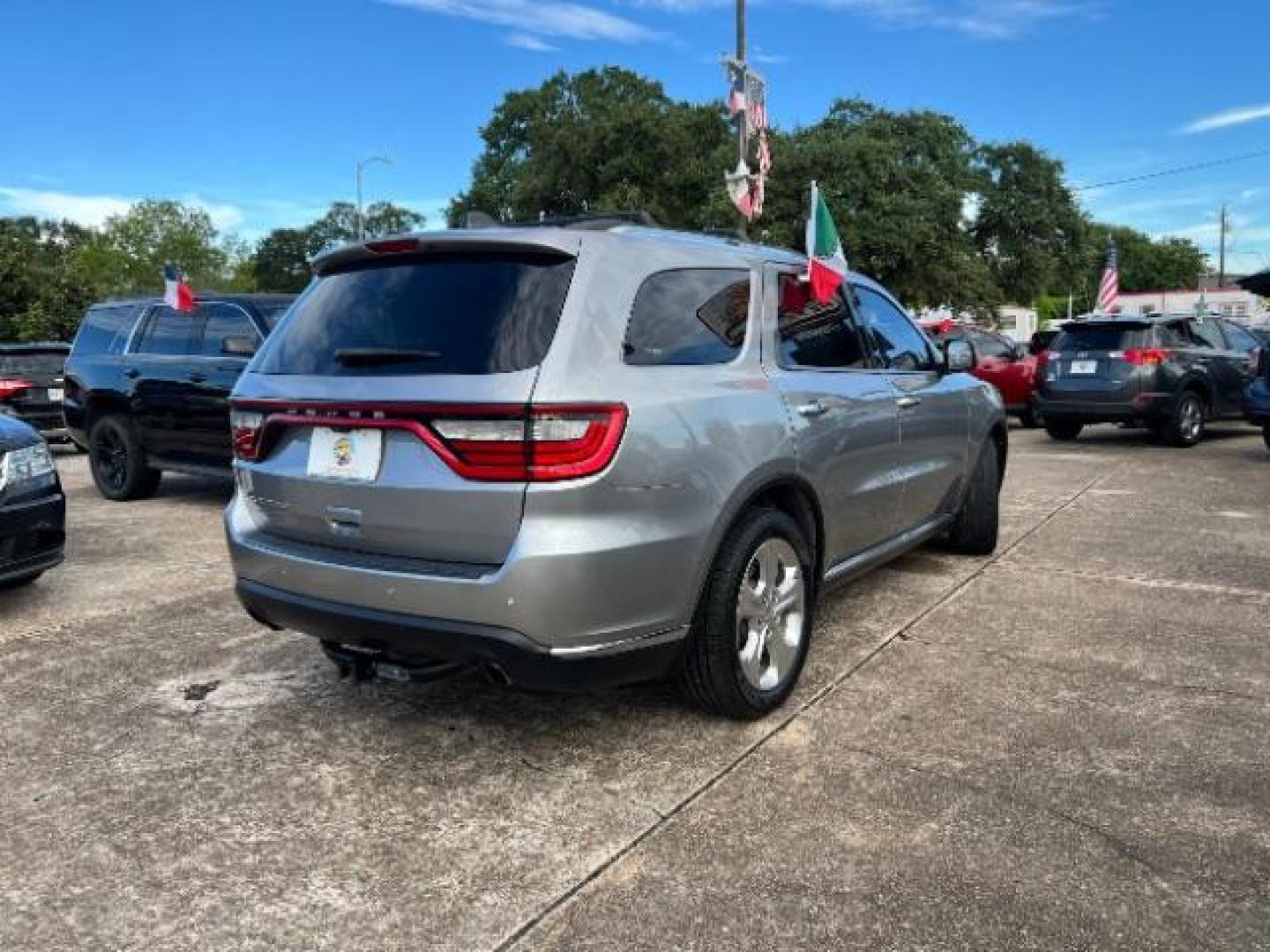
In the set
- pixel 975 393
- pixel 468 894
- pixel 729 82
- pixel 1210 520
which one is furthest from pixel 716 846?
pixel 729 82

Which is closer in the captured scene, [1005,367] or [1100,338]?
[1100,338]

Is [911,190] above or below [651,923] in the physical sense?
above

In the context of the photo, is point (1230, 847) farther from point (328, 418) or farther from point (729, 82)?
point (729, 82)

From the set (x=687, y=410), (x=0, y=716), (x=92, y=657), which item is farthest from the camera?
(x=92, y=657)

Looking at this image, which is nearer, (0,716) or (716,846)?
(716,846)

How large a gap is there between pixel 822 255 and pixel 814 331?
0.74m

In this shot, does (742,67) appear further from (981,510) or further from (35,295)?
(35,295)

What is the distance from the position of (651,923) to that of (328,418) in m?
1.73

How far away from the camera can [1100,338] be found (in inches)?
475

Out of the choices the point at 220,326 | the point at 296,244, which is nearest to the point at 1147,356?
the point at 220,326

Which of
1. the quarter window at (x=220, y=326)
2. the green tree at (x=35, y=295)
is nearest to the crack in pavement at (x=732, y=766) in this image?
the quarter window at (x=220, y=326)

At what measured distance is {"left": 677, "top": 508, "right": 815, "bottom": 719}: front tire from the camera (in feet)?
10.6

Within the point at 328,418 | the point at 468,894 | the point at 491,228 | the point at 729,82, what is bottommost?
the point at 468,894

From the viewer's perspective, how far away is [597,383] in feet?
9.29
